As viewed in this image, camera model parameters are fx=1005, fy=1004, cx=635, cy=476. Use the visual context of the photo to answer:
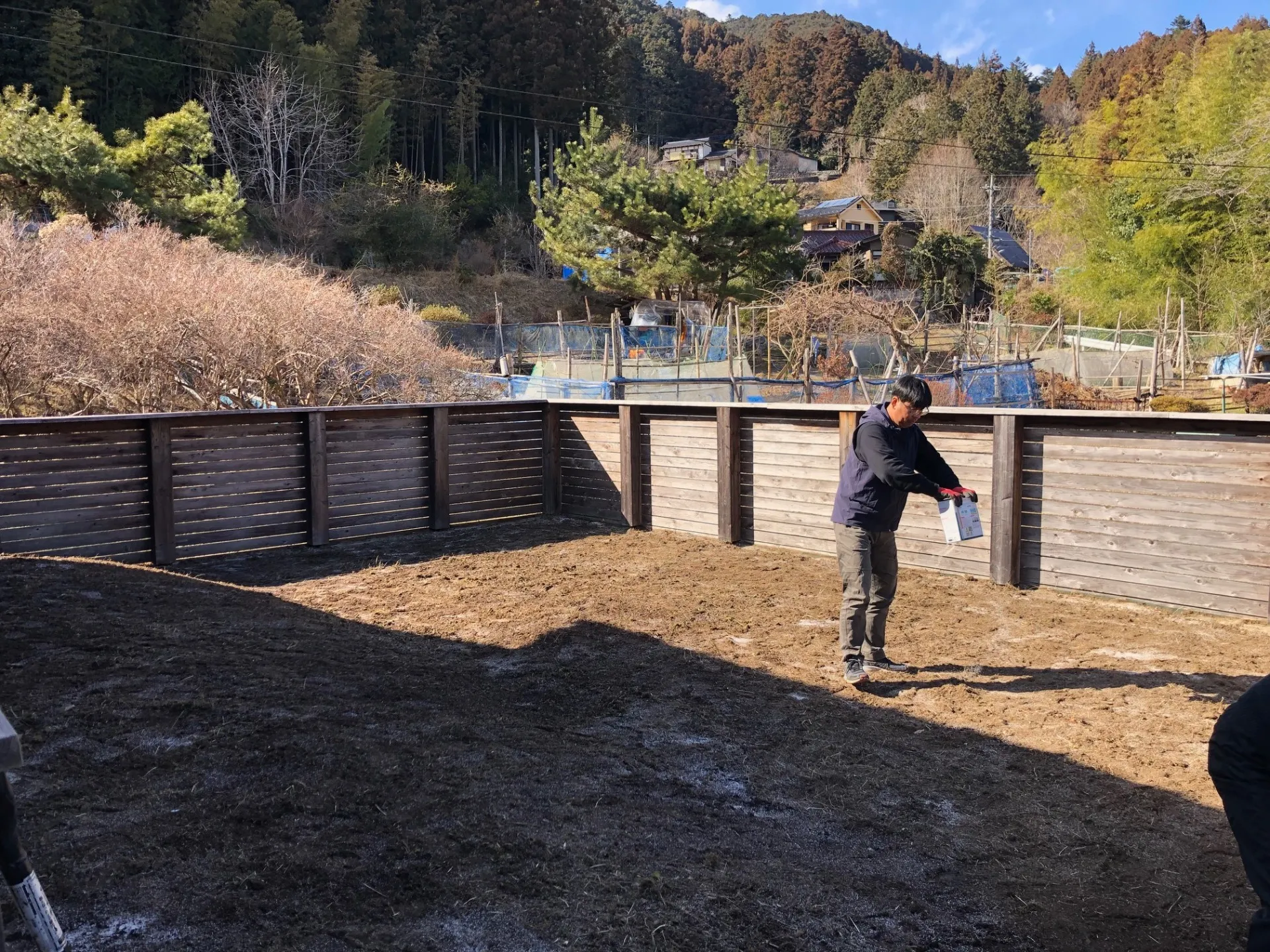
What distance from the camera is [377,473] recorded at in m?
10.4

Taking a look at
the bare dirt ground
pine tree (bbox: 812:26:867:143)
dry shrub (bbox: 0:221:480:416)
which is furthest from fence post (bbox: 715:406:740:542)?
pine tree (bbox: 812:26:867:143)

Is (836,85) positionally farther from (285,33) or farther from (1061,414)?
(1061,414)

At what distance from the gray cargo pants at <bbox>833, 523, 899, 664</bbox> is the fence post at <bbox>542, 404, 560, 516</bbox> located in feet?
20.7

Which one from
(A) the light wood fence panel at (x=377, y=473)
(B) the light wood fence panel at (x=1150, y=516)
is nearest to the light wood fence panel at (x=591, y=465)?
(A) the light wood fence panel at (x=377, y=473)

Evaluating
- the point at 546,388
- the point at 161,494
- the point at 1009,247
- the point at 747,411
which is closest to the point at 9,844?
the point at 161,494

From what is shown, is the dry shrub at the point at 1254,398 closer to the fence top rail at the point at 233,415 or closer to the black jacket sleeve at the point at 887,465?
the fence top rail at the point at 233,415

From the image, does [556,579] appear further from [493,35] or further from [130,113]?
[493,35]

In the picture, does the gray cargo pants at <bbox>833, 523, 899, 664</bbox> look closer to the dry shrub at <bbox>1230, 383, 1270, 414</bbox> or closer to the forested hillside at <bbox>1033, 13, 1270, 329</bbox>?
the dry shrub at <bbox>1230, 383, 1270, 414</bbox>

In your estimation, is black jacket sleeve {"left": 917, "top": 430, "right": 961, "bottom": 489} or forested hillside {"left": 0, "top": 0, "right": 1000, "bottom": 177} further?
forested hillside {"left": 0, "top": 0, "right": 1000, "bottom": 177}

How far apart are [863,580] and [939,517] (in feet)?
10.6

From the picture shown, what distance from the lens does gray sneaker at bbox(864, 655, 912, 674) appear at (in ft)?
19.4

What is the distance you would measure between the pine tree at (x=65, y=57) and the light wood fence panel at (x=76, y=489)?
38217mm

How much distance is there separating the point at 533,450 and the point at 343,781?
26.1ft

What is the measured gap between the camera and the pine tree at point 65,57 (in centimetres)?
3953
